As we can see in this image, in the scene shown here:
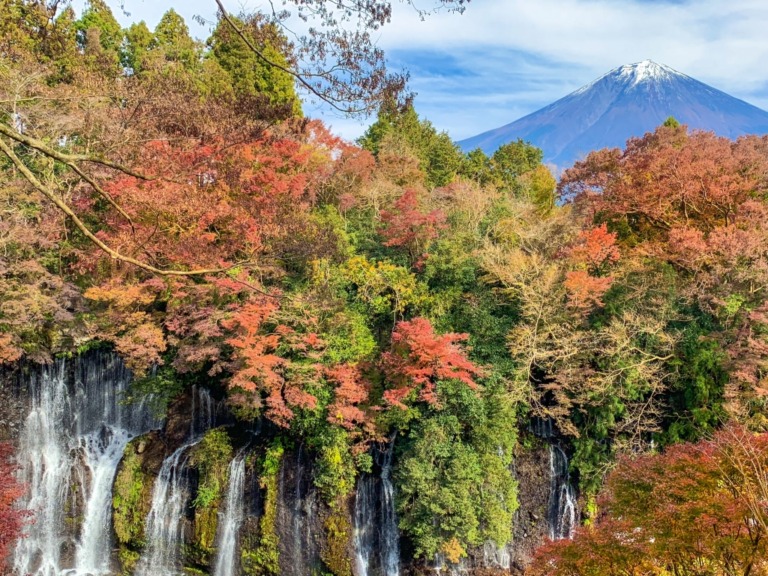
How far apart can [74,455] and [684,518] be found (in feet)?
49.8

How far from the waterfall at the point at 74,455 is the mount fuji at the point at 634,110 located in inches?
3091

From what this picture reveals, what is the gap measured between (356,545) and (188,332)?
23.4ft

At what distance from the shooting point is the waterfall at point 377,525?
13.7 metres

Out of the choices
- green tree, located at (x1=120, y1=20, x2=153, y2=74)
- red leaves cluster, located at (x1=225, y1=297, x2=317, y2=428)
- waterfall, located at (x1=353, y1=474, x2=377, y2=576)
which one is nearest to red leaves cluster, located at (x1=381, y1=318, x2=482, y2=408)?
red leaves cluster, located at (x1=225, y1=297, x2=317, y2=428)

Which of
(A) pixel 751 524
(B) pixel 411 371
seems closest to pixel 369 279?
(B) pixel 411 371

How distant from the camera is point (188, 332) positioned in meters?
14.6

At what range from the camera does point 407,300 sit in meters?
15.2

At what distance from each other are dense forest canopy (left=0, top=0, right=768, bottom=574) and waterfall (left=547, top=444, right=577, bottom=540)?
650 mm

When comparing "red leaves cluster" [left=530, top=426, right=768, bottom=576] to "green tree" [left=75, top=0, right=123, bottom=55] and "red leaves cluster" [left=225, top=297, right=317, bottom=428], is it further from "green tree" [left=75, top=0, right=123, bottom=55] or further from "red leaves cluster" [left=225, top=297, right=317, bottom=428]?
"green tree" [left=75, top=0, right=123, bottom=55]

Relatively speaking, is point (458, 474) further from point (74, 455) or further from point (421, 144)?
point (421, 144)

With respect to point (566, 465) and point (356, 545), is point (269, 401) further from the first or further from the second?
point (566, 465)

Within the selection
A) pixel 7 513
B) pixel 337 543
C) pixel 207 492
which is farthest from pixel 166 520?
pixel 337 543

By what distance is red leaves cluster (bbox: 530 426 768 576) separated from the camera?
670 centimetres

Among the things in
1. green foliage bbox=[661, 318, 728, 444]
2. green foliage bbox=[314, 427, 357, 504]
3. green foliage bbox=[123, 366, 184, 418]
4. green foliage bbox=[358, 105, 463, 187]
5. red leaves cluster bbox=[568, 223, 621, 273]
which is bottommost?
green foliage bbox=[314, 427, 357, 504]
